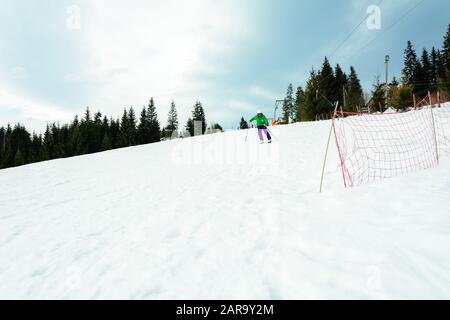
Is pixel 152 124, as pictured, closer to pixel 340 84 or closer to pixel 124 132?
pixel 124 132

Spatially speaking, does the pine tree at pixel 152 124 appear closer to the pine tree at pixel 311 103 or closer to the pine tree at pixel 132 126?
the pine tree at pixel 132 126

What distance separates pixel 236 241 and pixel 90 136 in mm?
78598

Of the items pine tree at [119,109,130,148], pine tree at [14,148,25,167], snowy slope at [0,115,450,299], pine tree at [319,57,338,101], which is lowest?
snowy slope at [0,115,450,299]

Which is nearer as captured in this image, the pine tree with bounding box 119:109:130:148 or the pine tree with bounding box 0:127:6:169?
the pine tree with bounding box 119:109:130:148

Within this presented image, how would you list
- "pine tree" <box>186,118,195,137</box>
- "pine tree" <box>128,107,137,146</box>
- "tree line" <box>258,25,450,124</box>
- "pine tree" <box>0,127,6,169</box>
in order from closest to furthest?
"tree line" <box>258,25,450,124</box>
"pine tree" <box>128,107,137,146</box>
"pine tree" <box>0,127,6,169</box>
"pine tree" <box>186,118,195,137</box>

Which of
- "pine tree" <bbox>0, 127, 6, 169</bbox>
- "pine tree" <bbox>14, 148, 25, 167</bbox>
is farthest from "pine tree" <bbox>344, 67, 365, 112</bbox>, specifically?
"pine tree" <bbox>0, 127, 6, 169</bbox>

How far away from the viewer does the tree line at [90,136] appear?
63.7m

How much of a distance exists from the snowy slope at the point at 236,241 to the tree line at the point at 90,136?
181 feet

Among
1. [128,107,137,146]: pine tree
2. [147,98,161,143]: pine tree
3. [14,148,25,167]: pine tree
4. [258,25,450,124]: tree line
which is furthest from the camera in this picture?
[14,148,25,167]: pine tree

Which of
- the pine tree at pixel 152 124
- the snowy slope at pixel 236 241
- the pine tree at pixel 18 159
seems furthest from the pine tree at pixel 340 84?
the pine tree at pixel 18 159

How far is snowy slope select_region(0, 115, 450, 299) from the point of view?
101 inches

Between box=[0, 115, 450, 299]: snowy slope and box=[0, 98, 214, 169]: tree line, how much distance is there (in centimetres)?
5513

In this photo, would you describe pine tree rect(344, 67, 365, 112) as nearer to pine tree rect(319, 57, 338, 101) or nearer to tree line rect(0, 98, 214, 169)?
pine tree rect(319, 57, 338, 101)
